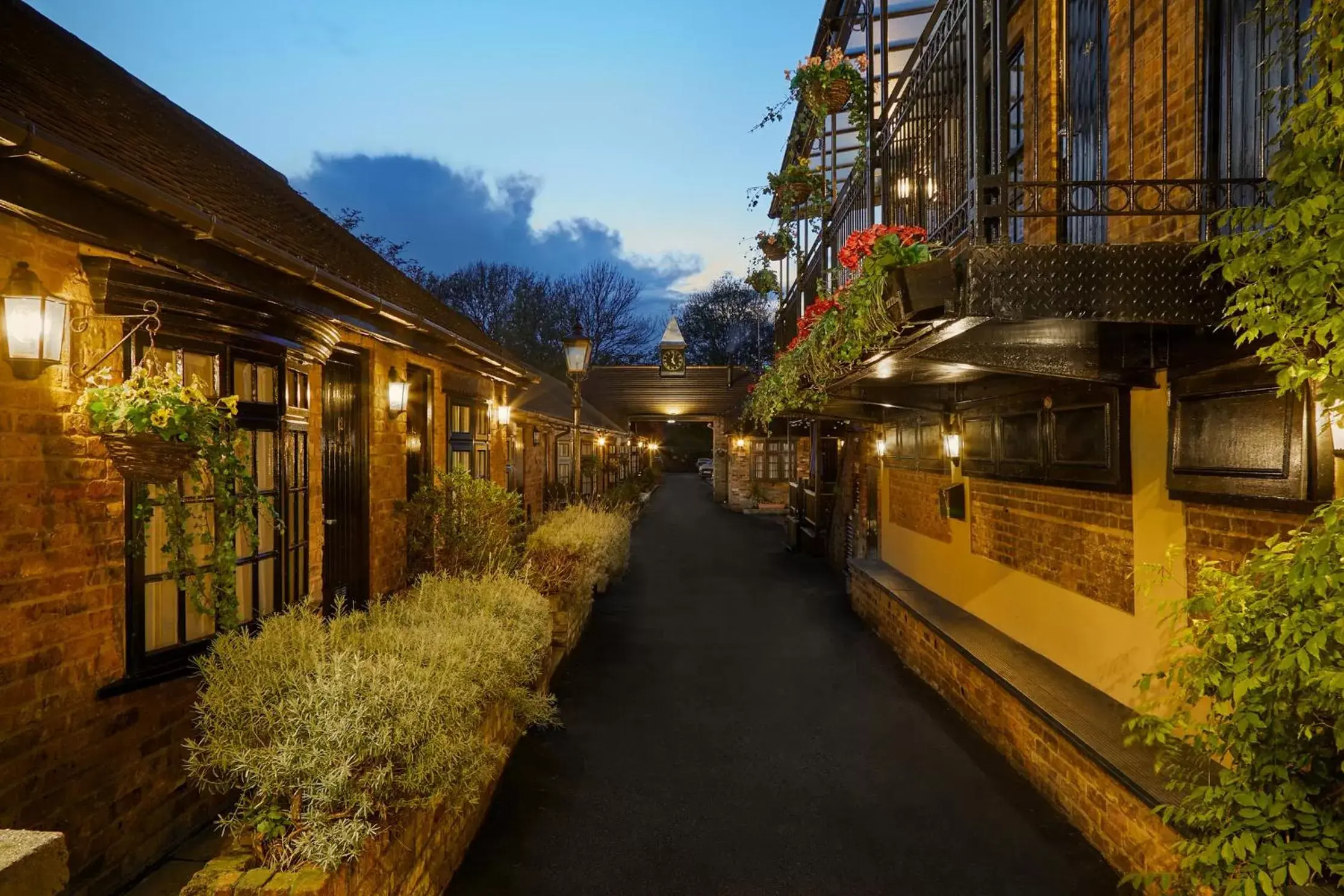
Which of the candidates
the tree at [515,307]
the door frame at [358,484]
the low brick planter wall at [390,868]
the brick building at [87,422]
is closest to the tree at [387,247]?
the tree at [515,307]

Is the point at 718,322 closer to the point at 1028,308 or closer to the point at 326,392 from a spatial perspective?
the point at 326,392

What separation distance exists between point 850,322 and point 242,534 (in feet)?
12.7

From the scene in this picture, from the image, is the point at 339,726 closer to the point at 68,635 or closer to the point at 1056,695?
the point at 68,635

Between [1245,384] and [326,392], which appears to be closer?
[1245,384]

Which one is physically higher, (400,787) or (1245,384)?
(1245,384)

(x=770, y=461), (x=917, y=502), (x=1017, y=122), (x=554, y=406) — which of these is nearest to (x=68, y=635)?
(x=1017, y=122)

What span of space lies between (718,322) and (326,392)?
123 feet

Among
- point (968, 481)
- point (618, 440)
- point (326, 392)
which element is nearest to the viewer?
point (326, 392)

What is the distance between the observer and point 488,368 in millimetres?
9078

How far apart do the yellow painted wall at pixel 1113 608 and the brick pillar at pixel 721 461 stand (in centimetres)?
1906

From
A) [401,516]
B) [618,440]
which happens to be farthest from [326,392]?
[618,440]

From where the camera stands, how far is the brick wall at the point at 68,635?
2.81 m

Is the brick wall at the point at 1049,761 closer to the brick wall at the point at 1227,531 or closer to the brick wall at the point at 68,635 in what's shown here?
the brick wall at the point at 1227,531

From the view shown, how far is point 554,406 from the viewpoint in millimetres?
15547
